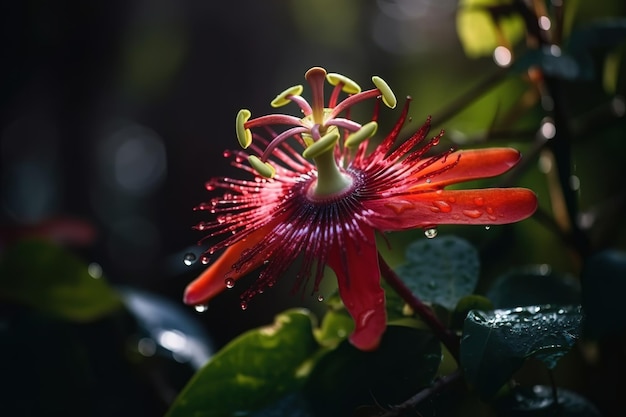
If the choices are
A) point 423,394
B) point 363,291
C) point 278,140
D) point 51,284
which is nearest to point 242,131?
point 278,140

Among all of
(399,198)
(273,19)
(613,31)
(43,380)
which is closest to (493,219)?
(399,198)

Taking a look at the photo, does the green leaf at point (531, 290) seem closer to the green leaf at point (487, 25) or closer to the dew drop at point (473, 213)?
the dew drop at point (473, 213)

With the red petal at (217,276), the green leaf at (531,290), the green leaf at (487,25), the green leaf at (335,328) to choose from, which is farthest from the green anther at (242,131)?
the green leaf at (487,25)

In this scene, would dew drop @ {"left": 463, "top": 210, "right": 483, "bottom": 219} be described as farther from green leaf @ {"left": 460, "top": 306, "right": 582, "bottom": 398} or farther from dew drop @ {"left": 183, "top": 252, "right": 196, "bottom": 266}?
dew drop @ {"left": 183, "top": 252, "right": 196, "bottom": 266}

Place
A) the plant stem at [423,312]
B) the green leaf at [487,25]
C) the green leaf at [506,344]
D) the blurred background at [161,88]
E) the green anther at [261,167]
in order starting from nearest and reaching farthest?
1. the green leaf at [506,344]
2. the plant stem at [423,312]
3. the green anther at [261,167]
4. the green leaf at [487,25]
5. the blurred background at [161,88]

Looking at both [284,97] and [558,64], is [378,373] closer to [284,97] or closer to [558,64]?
[284,97]

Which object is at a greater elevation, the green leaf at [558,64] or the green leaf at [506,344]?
the green leaf at [558,64]

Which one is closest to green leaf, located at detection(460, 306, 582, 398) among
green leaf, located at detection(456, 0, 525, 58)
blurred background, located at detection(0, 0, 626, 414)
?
green leaf, located at detection(456, 0, 525, 58)
